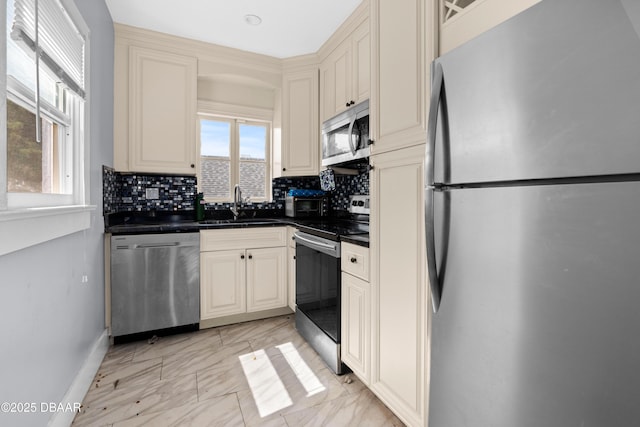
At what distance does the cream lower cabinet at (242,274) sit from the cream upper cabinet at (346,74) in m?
1.26

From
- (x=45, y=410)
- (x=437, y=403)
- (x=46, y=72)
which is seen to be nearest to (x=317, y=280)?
(x=437, y=403)

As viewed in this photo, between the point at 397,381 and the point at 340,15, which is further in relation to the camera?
the point at 340,15

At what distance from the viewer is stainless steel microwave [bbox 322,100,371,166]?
2.08 metres

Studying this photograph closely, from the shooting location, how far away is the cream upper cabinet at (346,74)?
7.57ft

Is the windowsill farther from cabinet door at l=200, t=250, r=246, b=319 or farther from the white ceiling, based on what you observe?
the white ceiling

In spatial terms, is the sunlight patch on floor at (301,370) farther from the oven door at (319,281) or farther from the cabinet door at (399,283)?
the cabinet door at (399,283)

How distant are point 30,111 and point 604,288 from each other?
198cm

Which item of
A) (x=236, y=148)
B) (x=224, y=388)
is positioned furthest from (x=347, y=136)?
(x=224, y=388)

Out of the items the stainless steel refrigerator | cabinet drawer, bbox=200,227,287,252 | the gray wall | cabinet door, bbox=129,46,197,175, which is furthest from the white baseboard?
the stainless steel refrigerator

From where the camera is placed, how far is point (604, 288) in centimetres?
60

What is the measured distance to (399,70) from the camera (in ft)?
4.74

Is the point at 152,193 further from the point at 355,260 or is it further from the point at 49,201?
the point at 355,260

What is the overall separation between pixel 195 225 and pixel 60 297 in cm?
123

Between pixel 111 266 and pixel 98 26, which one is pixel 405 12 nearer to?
pixel 98 26
